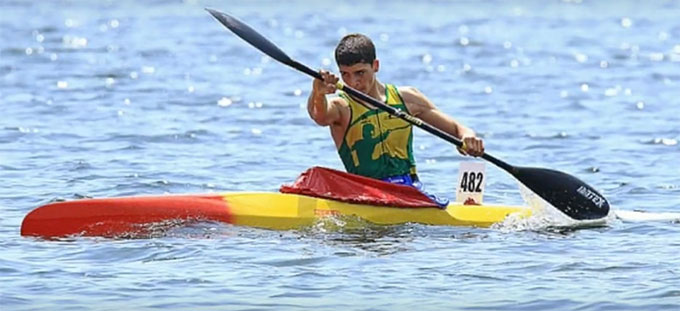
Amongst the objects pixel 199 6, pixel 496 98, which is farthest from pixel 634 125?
pixel 199 6

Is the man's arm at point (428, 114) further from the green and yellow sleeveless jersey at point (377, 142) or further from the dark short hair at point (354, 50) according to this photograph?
the dark short hair at point (354, 50)

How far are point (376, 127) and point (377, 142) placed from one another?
8cm

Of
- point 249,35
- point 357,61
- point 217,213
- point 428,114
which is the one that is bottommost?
point 217,213

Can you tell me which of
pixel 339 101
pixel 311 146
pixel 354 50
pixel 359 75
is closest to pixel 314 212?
pixel 339 101

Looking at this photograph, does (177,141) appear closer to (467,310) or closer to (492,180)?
(492,180)

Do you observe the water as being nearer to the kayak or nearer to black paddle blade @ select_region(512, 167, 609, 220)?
the kayak

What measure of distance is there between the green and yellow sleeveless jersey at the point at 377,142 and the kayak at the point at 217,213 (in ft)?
1.00

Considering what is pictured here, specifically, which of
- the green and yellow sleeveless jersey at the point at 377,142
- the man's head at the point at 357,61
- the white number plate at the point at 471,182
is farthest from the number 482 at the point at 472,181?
the man's head at the point at 357,61

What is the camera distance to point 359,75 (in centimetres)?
842

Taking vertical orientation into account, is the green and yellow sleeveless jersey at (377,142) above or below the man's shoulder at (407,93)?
below

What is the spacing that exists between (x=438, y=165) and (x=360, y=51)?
4096mm

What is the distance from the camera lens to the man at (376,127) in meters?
8.45

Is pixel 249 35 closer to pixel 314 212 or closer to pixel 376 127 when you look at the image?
pixel 376 127

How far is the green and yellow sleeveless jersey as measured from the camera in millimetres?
8625
